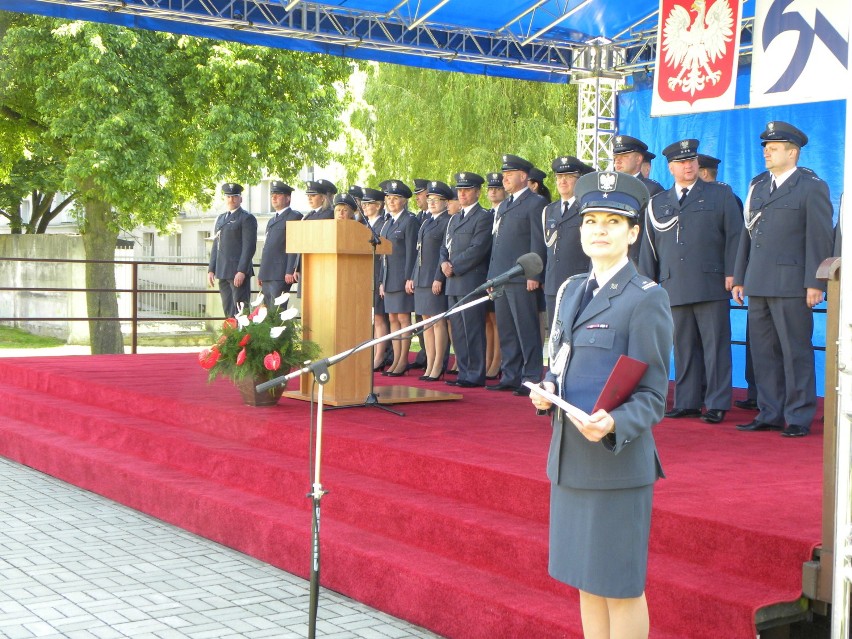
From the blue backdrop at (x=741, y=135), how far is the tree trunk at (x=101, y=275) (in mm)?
9146

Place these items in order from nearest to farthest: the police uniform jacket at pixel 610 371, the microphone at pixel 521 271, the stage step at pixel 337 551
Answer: the police uniform jacket at pixel 610 371, the microphone at pixel 521 271, the stage step at pixel 337 551

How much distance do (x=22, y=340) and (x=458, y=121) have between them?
984 cm

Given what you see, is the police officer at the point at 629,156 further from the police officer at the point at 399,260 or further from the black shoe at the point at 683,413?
the police officer at the point at 399,260

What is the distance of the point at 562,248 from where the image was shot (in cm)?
739

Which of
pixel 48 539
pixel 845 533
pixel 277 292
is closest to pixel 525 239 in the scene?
pixel 277 292

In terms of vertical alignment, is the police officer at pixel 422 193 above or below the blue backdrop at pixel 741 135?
below

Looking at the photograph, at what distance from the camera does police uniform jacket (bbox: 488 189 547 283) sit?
25.7 feet

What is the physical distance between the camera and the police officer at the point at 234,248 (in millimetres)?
10461

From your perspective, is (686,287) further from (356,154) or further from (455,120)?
(356,154)

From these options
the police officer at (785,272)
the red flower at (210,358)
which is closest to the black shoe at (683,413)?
the police officer at (785,272)

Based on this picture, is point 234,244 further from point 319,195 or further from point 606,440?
point 606,440

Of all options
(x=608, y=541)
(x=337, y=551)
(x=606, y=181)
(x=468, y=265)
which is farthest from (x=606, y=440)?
(x=468, y=265)

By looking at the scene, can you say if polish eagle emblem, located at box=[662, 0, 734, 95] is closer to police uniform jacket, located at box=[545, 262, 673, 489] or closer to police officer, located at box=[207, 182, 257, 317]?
police officer, located at box=[207, 182, 257, 317]

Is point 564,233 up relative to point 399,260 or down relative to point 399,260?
up
